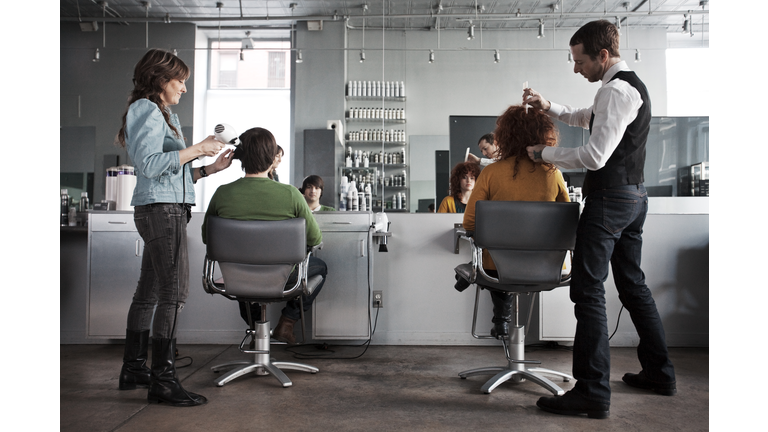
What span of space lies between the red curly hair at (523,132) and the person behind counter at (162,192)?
1.23 meters

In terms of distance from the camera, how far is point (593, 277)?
5.77 feet

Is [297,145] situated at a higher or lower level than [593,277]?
higher

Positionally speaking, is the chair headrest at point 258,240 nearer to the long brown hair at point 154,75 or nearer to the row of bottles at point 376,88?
the long brown hair at point 154,75

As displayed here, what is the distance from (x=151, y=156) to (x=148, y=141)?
67 millimetres

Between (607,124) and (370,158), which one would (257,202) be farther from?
(370,158)

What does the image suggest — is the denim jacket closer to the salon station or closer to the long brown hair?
the long brown hair

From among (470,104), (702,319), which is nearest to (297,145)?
(470,104)

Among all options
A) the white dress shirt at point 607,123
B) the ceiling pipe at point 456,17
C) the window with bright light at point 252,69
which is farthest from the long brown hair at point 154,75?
the window with bright light at point 252,69

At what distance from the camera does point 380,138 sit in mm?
6406

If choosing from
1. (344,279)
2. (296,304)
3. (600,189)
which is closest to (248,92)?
(344,279)

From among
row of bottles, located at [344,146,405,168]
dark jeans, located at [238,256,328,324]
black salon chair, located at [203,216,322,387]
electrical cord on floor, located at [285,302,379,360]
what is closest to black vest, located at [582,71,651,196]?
black salon chair, located at [203,216,322,387]

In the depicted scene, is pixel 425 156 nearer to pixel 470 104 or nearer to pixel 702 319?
pixel 470 104

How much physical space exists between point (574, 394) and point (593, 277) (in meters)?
0.45
